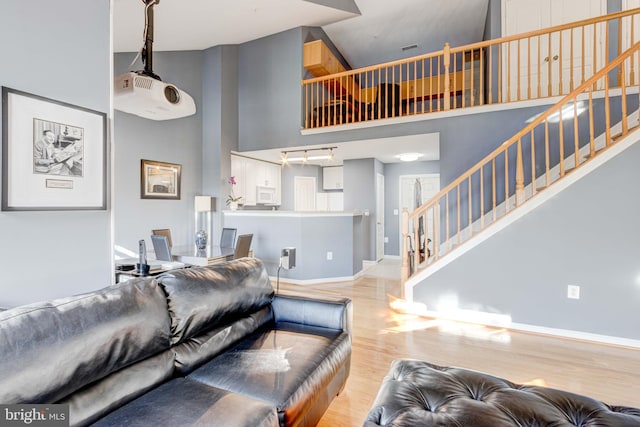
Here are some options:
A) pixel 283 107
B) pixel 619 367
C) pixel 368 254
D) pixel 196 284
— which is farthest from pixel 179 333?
pixel 368 254

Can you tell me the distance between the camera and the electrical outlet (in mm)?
2844

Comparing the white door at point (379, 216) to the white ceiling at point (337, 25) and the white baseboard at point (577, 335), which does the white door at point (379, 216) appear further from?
the white baseboard at point (577, 335)

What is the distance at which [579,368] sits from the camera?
2314mm

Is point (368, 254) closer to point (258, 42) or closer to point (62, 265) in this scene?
point (258, 42)

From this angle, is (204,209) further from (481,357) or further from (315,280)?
(481,357)

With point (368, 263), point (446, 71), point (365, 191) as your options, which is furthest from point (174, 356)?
point (365, 191)

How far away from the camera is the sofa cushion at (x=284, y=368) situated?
4.22 ft

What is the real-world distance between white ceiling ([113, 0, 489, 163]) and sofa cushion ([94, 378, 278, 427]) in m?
4.20

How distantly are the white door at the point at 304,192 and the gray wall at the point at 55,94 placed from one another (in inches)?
218

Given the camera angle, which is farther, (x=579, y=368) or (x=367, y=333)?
(x=367, y=333)

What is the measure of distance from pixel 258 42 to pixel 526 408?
6.43m

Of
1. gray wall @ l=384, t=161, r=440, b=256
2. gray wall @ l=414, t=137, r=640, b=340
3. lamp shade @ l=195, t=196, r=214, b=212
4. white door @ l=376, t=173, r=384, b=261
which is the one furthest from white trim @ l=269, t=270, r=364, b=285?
gray wall @ l=384, t=161, r=440, b=256

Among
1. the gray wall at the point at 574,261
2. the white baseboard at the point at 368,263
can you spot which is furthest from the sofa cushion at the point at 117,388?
the white baseboard at the point at 368,263

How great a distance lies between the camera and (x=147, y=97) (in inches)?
100.0
